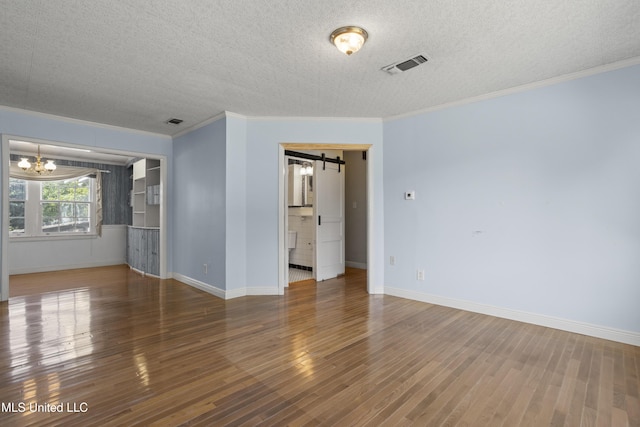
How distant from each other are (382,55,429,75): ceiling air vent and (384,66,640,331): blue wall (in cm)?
125

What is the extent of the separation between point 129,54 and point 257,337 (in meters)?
2.84

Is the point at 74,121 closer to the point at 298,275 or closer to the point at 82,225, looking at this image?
the point at 82,225

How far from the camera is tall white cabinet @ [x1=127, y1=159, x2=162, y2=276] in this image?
6070mm

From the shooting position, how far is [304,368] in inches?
96.0

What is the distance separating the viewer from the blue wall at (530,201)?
2963mm

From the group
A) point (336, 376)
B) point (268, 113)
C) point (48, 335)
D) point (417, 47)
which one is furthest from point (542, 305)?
point (48, 335)

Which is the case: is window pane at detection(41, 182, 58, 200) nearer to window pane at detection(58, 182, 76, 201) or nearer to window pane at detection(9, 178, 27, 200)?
window pane at detection(58, 182, 76, 201)

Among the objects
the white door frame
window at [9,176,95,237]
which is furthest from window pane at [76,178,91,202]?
the white door frame

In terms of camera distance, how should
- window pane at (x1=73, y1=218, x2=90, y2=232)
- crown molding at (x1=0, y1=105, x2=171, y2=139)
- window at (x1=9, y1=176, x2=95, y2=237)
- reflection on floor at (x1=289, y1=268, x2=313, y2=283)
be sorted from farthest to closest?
window pane at (x1=73, y1=218, x2=90, y2=232)
window at (x1=9, y1=176, x2=95, y2=237)
reflection on floor at (x1=289, y1=268, x2=313, y2=283)
crown molding at (x1=0, y1=105, x2=171, y2=139)

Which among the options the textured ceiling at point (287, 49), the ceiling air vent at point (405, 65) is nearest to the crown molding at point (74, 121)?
the textured ceiling at point (287, 49)

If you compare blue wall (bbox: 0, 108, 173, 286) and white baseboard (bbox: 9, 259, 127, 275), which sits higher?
blue wall (bbox: 0, 108, 173, 286)

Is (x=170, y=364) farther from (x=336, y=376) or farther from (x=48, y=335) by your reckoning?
(x=48, y=335)

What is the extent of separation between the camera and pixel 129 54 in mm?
2850
